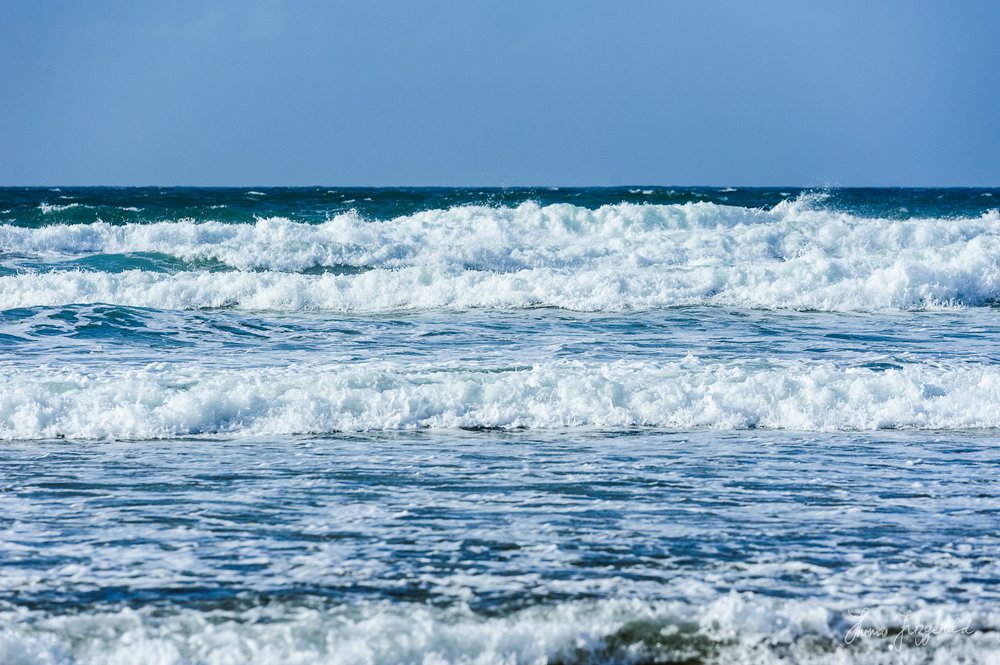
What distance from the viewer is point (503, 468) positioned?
22.9ft

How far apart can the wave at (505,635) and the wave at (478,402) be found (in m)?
3.95

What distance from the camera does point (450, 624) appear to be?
4.29m

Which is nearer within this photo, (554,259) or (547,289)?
(547,289)

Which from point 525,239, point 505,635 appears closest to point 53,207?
point 525,239

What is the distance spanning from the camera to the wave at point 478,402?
830cm

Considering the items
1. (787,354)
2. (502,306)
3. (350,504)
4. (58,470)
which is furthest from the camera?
(502,306)

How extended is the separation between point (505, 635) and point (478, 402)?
184 inches

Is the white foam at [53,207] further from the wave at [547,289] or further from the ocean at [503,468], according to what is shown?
the ocean at [503,468]

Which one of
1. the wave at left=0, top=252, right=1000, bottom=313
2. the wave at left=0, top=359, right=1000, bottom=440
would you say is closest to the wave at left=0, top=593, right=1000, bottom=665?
the wave at left=0, top=359, right=1000, bottom=440

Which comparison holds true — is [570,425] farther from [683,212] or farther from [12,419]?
[683,212]

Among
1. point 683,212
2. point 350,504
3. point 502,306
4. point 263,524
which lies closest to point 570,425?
point 350,504

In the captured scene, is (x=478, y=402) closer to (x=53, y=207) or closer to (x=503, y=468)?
(x=503, y=468)

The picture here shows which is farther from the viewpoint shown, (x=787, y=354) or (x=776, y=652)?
(x=787, y=354)

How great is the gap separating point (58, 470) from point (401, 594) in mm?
3398
